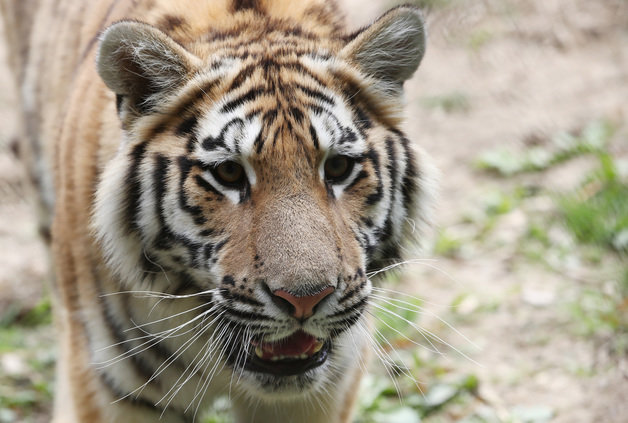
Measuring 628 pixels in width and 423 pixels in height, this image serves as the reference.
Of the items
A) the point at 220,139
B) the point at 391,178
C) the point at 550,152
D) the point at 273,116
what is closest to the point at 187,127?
the point at 220,139

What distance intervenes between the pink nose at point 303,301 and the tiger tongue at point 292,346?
21 centimetres

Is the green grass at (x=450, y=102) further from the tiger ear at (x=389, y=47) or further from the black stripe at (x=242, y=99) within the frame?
the black stripe at (x=242, y=99)

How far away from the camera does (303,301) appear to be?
2.05 metres

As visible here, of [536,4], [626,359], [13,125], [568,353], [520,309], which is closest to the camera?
[626,359]

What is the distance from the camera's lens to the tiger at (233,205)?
7.16 feet

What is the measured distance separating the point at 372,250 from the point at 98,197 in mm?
797

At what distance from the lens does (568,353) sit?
365cm

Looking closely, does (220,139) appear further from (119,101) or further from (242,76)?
(119,101)

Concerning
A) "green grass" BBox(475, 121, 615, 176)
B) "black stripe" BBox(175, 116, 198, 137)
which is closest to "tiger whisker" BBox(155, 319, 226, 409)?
"black stripe" BBox(175, 116, 198, 137)

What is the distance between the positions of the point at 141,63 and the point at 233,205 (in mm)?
472

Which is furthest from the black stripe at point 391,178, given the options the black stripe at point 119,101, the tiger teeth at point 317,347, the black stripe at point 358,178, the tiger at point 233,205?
the black stripe at point 119,101

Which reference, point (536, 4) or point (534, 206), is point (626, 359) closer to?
point (534, 206)

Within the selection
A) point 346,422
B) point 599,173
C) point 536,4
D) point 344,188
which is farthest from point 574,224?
point 536,4

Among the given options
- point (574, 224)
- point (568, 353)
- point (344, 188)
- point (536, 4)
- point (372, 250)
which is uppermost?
point (536, 4)
